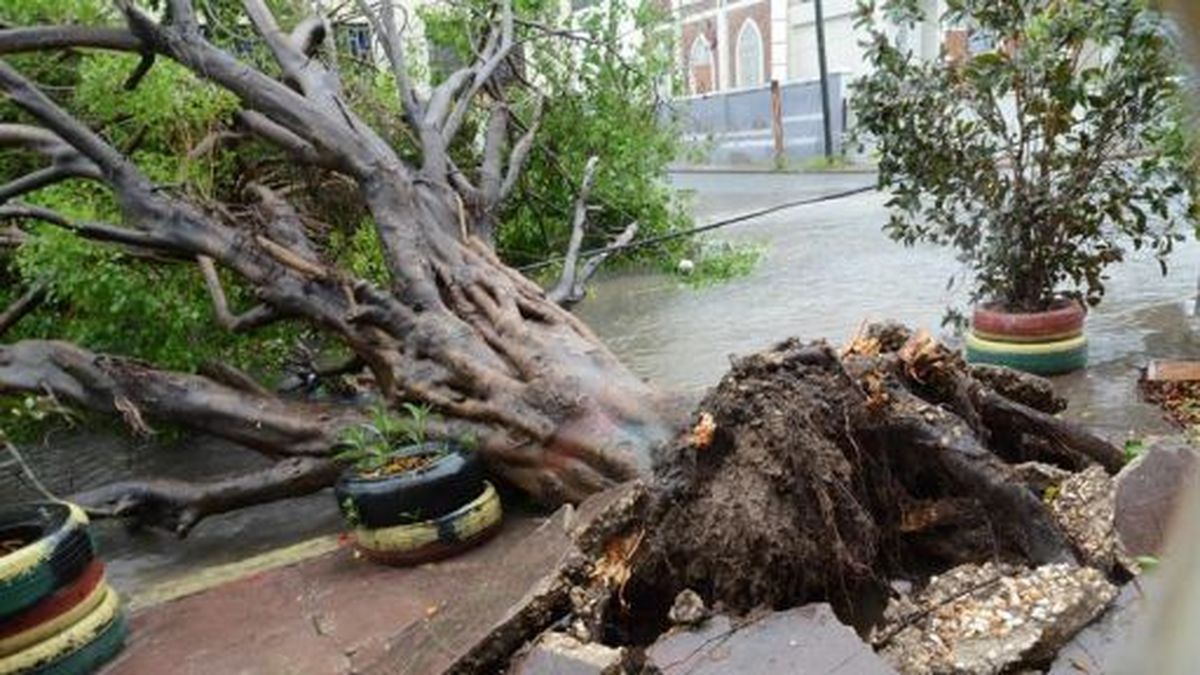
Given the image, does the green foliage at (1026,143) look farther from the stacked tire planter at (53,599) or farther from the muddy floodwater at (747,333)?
the stacked tire planter at (53,599)

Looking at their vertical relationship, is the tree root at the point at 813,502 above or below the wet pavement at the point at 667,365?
above

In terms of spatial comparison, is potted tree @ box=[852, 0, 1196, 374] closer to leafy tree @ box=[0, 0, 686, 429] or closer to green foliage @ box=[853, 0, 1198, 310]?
green foliage @ box=[853, 0, 1198, 310]

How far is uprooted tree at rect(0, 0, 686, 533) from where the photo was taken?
4707mm

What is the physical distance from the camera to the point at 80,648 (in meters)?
3.81

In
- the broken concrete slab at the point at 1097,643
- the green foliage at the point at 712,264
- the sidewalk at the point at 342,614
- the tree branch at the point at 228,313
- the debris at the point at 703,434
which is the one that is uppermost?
the tree branch at the point at 228,313

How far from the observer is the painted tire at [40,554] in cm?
356

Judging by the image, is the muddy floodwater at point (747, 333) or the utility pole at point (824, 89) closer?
the muddy floodwater at point (747, 333)

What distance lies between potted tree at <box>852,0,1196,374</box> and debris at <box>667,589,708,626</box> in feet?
11.9

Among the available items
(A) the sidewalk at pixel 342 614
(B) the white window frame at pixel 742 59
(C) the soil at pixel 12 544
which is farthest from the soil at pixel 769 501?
(B) the white window frame at pixel 742 59

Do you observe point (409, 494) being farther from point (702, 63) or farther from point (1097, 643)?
point (702, 63)

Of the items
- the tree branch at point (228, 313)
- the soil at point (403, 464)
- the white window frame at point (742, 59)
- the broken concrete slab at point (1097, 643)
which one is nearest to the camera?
the broken concrete slab at point (1097, 643)

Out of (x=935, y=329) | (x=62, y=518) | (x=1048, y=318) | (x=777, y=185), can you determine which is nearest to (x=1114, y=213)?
(x=1048, y=318)

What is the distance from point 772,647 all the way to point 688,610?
12.8 inches

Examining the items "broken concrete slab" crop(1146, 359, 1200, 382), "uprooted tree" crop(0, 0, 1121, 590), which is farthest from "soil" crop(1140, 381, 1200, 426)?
"uprooted tree" crop(0, 0, 1121, 590)
